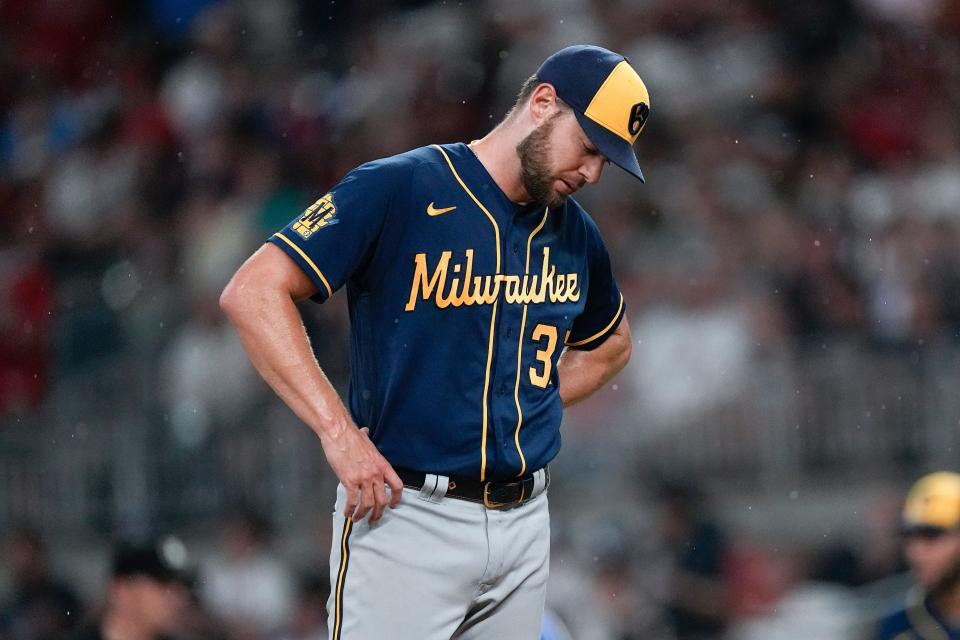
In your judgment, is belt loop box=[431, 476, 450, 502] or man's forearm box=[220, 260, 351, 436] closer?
man's forearm box=[220, 260, 351, 436]

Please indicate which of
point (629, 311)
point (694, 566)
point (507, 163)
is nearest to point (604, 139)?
point (507, 163)

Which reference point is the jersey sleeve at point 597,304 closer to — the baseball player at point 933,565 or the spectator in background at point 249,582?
the baseball player at point 933,565

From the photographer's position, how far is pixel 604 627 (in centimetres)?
788

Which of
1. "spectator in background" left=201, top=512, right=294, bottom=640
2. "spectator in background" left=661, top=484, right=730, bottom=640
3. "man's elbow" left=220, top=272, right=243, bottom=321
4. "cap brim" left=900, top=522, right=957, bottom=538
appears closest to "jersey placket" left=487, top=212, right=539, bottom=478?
"man's elbow" left=220, top=272, right=243, bottom=321

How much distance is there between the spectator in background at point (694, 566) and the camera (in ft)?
25.9

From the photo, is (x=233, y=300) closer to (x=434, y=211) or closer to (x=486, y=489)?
(x=434, y=211)

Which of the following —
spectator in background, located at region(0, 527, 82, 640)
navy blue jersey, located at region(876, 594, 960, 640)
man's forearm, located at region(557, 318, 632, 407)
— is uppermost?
man's forearm, located at region(557, 318, 632, 407)

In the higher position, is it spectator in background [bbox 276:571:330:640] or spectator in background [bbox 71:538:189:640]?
spectator in background [bbox 71:538:189:640]

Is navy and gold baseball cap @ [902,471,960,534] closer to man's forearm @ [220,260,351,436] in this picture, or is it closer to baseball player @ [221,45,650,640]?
baseball player @ [221,45,650,640]

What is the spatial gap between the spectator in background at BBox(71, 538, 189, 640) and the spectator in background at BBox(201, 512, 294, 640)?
3.80m

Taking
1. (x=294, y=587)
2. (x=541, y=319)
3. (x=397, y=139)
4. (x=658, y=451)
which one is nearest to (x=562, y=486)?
(x=658, y=451)

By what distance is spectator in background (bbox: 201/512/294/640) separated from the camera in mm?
8711

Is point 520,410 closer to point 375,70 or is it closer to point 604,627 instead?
point 604,627

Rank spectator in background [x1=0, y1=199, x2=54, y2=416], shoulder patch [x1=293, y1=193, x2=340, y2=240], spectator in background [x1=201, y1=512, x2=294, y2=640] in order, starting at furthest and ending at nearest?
spectator in background [x1=0, y1=199, x2=54, y2=416], spectator in background [x1=201, y1=512, x2=294, y2=640], shoulder patch [x1=293, y1=193, x2=340, y2=240]
